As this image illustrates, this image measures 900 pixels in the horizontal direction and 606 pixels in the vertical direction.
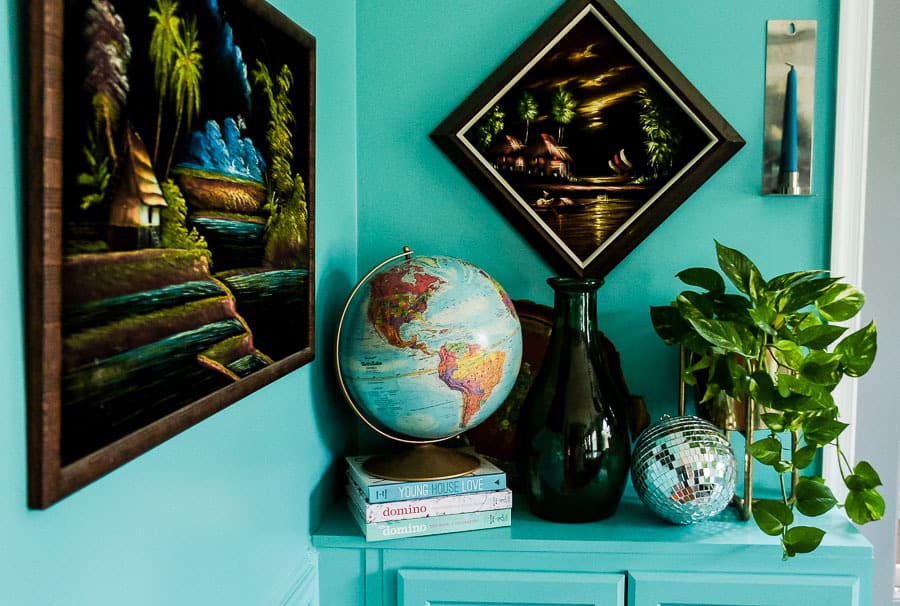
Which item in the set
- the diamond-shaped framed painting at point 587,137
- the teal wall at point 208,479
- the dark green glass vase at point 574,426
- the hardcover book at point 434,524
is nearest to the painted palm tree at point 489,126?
the diamond-shaped framed painting at point 587,137

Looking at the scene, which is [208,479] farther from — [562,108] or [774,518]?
[562,108]

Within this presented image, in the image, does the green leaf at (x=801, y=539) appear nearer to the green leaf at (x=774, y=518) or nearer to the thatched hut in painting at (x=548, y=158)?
the green leaf at (x=774, y=518)

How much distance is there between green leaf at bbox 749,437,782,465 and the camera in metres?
1.22

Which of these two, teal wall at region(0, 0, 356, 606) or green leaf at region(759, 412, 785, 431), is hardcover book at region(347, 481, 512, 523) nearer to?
teal wall at region(0, 0, 356, 606)

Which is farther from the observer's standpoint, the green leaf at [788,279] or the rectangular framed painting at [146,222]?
the green leaf at [788,279]

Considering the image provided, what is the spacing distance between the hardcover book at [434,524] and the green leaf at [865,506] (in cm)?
57

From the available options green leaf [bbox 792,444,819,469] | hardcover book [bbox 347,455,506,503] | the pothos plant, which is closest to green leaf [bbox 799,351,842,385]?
the pothos plant

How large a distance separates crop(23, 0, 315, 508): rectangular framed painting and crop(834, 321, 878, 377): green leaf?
0.92 meters

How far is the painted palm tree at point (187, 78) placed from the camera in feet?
2.43

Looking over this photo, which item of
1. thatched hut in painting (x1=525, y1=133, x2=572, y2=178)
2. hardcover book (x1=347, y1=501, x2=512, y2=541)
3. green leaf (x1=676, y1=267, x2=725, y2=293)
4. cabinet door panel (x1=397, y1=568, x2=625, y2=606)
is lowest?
cabinet door panel (x1=397, y1=568, x2=625, y2=606)

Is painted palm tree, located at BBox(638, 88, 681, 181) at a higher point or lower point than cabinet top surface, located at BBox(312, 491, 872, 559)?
higher

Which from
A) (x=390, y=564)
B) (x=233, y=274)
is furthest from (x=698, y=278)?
(x=233, y=274)

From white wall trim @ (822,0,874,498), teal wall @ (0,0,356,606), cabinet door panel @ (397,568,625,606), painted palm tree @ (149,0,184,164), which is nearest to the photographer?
teal wall @ (0,0,356,606)

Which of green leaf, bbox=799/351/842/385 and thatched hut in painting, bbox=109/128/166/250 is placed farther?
green leaf, bbox=799/351/842/385
